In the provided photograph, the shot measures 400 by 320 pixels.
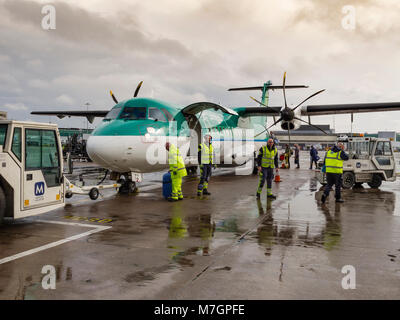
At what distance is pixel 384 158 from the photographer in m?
12.7

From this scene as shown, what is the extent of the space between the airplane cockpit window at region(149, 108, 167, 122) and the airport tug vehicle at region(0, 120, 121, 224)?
3825 mm

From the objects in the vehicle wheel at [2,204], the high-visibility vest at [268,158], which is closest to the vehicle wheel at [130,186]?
the high-visibility vest at [268,158]

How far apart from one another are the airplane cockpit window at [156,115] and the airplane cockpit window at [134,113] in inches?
8.3

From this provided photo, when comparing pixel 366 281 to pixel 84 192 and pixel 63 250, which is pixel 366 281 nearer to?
pixel 63 250

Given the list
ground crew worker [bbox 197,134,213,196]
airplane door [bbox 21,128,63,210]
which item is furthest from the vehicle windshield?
ground crew worker [bbox 197,134,213,196]

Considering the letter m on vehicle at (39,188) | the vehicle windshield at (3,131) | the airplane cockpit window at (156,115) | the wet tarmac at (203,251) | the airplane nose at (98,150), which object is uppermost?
the airplane cockpit window at (156,115)

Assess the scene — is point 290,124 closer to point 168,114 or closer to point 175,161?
point 168,114

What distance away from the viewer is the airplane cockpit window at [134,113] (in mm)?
10405

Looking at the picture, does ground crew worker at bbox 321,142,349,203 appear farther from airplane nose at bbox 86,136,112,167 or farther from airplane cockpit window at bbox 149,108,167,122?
airplane nose at bbox 86,136,112,167

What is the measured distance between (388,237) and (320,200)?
3935mm

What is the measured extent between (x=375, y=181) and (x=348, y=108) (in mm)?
5051

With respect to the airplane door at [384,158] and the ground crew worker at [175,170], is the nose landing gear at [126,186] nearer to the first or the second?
the ground crew worker at [175,170]

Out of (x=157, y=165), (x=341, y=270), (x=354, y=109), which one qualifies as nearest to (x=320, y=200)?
(x=157, y=165)

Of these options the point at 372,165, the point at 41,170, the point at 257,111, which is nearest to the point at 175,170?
the point at 41,170
